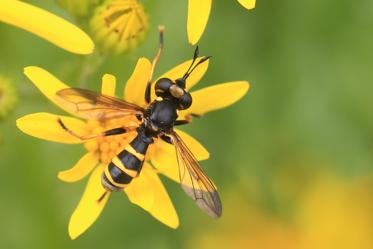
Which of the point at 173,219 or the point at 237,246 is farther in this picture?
the point at 237,246

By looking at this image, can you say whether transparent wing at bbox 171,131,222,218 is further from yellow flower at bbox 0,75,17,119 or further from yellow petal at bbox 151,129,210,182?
yellow flower at bbox 0,75,17,119

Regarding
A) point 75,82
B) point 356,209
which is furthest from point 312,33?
point 75,82

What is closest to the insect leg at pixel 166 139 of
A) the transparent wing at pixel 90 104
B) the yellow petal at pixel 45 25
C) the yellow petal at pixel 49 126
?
the transparent wing at pixel 90 104

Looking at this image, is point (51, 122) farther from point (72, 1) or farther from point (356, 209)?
point (356, 209)

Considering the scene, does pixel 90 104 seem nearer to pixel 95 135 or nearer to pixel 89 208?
pixel 95 135

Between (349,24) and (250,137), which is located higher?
(349,24)

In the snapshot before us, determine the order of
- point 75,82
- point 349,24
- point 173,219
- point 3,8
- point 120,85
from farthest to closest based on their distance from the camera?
point 349,24, point 120,85, point 75,82, point 173,219, point 3,8

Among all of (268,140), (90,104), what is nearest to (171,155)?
(90,104)

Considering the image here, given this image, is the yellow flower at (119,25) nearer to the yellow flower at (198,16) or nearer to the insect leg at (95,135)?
the yellow flower at (198,16)
